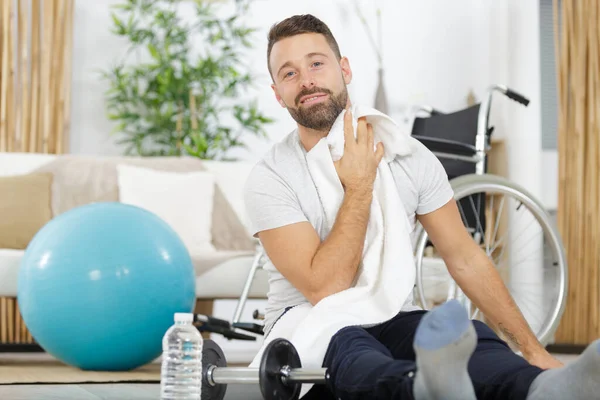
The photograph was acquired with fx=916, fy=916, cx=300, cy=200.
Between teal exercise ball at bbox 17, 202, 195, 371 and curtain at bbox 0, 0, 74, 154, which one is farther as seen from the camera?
curtain at bbox 0, 0, 74, 154

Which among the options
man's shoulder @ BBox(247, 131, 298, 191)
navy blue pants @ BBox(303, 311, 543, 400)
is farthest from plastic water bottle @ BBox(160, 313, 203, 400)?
man's shoulder @ BBox(247, 131, 298, 191)

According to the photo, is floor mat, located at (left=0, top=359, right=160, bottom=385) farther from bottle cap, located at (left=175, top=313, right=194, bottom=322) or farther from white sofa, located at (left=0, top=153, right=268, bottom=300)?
bottle cap, located at (left=175, top=313, right=194, bottom=322)

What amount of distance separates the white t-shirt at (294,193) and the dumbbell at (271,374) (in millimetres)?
261

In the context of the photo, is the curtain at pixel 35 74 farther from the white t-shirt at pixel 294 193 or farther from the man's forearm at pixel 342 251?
the man's forearm at pixel 342 251

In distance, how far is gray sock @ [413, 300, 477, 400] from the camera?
1.21 metres

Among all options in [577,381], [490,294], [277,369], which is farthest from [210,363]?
[577,381]

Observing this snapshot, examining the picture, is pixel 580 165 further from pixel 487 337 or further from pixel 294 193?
pixel 487 337

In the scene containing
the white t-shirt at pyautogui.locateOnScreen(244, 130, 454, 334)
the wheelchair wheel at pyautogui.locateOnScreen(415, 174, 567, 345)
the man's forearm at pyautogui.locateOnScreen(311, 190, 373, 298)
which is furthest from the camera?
the wheelchair wheel at pyautogui.locateOnScreen(415, 174, 567, 345)

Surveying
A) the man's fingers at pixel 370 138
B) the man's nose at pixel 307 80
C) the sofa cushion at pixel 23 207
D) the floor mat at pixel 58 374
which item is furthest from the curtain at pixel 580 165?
the man's nose at pixel 307 80

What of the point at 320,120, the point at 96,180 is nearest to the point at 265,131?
the point at 96,180

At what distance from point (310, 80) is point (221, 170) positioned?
2458 mm

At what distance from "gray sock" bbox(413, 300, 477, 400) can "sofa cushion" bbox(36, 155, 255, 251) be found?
307 cm

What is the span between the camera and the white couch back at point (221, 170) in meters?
4.19

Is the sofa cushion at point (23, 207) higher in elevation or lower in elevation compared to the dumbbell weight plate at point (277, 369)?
higher
